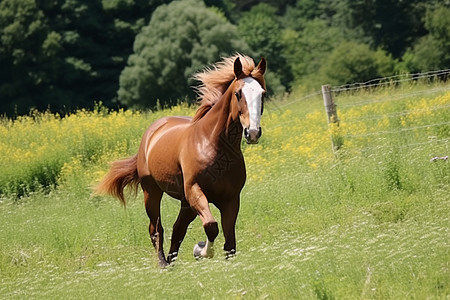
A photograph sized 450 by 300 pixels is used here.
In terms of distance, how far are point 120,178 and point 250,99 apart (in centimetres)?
348

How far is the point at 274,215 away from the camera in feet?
41.4

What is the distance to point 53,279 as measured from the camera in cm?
959

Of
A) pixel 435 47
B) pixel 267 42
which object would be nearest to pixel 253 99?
pixel 435 47

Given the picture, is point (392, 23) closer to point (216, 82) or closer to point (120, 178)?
point (120, 178)

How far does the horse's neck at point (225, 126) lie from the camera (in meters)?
9.20

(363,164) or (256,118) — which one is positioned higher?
(256,118)

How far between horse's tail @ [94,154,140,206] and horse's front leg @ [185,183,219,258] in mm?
2431

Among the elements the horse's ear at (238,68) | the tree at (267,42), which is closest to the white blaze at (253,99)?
the horse's ear at (238,68)

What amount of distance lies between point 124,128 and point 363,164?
23.6ft

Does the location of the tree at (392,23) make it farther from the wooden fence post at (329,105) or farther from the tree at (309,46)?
the wooden fence post at (329,105)

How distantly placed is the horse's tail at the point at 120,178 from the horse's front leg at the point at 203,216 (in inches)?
95.7

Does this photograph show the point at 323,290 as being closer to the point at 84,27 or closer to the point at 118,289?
the point at 118,289

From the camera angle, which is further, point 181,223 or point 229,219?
point 181,223

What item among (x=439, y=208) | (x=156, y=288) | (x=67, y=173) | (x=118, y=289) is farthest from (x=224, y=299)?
(x=67, y=173)
